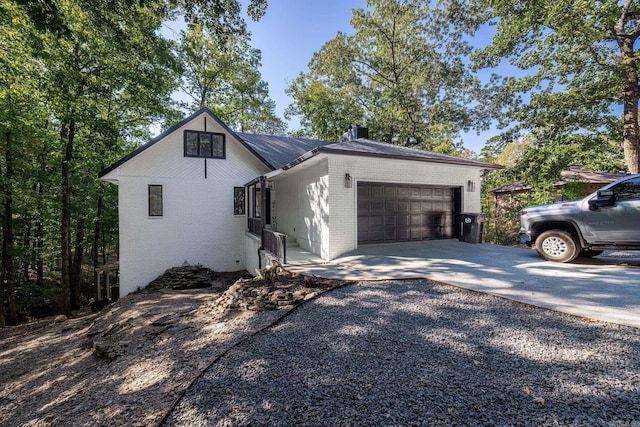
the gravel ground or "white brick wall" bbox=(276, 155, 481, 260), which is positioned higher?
"white brick wall" bbox=(276, 155, 481, 260)

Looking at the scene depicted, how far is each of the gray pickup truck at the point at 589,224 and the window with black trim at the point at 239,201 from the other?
973 cm

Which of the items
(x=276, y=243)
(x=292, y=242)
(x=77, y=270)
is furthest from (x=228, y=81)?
(x=276, y=243)

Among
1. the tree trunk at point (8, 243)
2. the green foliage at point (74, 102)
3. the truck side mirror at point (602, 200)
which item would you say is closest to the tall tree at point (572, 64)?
the truck side mirror at point (602, 200)

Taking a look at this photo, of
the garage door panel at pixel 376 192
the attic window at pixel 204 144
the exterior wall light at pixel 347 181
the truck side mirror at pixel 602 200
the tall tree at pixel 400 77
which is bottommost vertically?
the truck side mirror at pixel 602 200

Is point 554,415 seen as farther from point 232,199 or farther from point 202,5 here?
point 232,199

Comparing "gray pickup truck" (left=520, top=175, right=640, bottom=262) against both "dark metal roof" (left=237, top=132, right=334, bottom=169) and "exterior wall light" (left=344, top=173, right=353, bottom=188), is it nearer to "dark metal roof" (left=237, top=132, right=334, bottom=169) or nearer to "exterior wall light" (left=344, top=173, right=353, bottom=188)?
"exterior wall light" (left=344, top=173, right=353, bottom=188)

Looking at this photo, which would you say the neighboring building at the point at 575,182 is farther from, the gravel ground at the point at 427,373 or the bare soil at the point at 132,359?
the bare soil at the point at 132,359

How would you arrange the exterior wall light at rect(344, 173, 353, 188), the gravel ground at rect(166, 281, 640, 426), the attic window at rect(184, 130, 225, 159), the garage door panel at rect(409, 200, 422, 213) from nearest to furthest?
the gravel ground at rect(166, 281, 640, 426) < the exterior wall light at rect(344, 173, 353, 188) < the garage door panel at rect(409, 200, 422, 213) < the attic window at rect(184, 130, 225, 159)

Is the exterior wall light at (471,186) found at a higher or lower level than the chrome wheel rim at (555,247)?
higher

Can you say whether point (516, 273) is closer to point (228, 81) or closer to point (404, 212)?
point (404, 212)

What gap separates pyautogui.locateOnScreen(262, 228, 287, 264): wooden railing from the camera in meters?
6.64

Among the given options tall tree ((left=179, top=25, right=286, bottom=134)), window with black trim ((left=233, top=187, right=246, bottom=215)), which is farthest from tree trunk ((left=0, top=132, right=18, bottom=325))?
tall tree ((left=179, top=25, right=286, bottom=134))

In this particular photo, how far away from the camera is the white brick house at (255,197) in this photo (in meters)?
7.70

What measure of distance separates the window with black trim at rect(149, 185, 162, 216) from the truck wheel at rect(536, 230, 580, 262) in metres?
12.1
